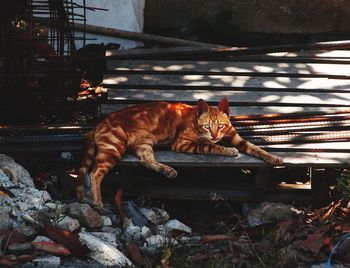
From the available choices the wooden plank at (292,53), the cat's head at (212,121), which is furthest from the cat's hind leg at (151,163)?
the wooden plank at (292,53)

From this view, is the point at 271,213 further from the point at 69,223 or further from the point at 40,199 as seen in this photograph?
the point at 40,199

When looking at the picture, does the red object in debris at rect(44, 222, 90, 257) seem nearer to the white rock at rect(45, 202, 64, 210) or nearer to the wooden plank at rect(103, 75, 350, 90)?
the white rock at rect(45, 202, 64, 210)

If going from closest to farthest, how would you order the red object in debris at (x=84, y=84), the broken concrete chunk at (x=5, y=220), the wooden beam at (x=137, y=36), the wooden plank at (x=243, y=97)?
the broken concrete chunk at (x=5, y=220), the wooden plank at (x=243, y=97), the red object in debris at (x=84, y=84), the wooden beam at (x=137, y=36)

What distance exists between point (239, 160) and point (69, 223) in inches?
58.3

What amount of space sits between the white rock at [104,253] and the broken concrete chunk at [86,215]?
35 cm

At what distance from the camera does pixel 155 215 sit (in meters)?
5.92

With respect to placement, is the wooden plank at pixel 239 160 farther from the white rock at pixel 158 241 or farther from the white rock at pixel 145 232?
the white rock at pixel 158 241

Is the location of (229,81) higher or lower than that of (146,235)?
higher

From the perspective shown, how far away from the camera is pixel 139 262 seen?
16.8 feet

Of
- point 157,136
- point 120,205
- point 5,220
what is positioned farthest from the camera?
point 157,136

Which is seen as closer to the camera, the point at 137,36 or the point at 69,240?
the point at 69,240

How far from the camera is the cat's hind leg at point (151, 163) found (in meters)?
5.84

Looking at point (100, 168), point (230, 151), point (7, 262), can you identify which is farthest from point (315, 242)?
Answer: point (7, 262)

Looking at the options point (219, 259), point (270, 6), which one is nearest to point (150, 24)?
point (270, 6)
